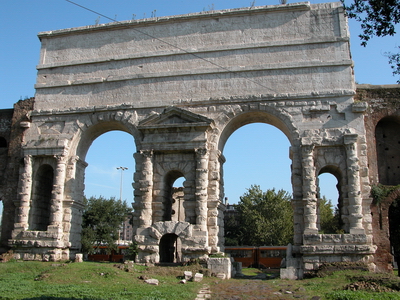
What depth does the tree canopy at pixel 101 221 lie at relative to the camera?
3322cm

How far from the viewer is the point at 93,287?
1211 cm

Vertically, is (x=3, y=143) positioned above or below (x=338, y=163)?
above

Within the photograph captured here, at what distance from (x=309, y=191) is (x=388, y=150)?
18.3 feet

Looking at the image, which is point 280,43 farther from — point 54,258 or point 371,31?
point 54,258

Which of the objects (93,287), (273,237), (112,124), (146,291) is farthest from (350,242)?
(273,237)

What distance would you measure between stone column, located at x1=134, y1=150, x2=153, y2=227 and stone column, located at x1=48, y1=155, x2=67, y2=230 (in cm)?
372

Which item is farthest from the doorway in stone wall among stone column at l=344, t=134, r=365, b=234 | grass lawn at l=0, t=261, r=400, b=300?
stone column at l=344, t=134, r=365, b=234

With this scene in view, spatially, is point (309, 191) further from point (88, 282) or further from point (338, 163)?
point (88, 282)

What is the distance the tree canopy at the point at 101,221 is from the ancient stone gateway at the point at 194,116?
13.6 metres

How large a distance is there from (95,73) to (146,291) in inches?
462

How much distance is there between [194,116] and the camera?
17.6 meters

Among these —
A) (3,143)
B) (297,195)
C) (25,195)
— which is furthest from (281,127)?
(3,143)

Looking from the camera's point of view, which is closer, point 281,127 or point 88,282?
point 88,282

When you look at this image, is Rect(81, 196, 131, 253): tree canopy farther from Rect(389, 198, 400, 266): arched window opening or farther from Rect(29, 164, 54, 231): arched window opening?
Rect(389, 198, 400, 266): arched window opening
